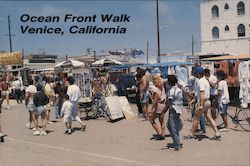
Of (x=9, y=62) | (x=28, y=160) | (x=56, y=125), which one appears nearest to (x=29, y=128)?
(x=56, y=125)

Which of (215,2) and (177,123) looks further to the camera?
(215,2)

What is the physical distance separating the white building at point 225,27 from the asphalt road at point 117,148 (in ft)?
152

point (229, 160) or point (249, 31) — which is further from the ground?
point (249, 31)

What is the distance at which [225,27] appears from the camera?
5744 cm

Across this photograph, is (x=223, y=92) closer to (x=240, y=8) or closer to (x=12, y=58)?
(x=12, y=58)

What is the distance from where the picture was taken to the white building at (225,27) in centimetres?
5553

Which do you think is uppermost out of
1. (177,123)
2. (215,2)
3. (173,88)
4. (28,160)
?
(215,2)

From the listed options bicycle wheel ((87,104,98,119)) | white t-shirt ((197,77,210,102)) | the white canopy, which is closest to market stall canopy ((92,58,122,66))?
the white canopy

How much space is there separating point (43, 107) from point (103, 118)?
3.25 metres

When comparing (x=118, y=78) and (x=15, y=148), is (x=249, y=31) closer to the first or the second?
(x=118, y=78)

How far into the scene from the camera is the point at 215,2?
58.0 metres

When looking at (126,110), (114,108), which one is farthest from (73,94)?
(126,110)

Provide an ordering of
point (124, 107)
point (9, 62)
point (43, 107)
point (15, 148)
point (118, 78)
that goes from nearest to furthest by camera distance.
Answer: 1. point (15, 148)
2. point (43, 107)
3. point (124, 107)
4. point (118, 78)
5. point (9, 62)

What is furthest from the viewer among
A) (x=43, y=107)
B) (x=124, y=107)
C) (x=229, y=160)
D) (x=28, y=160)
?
(x=124, y=107)
